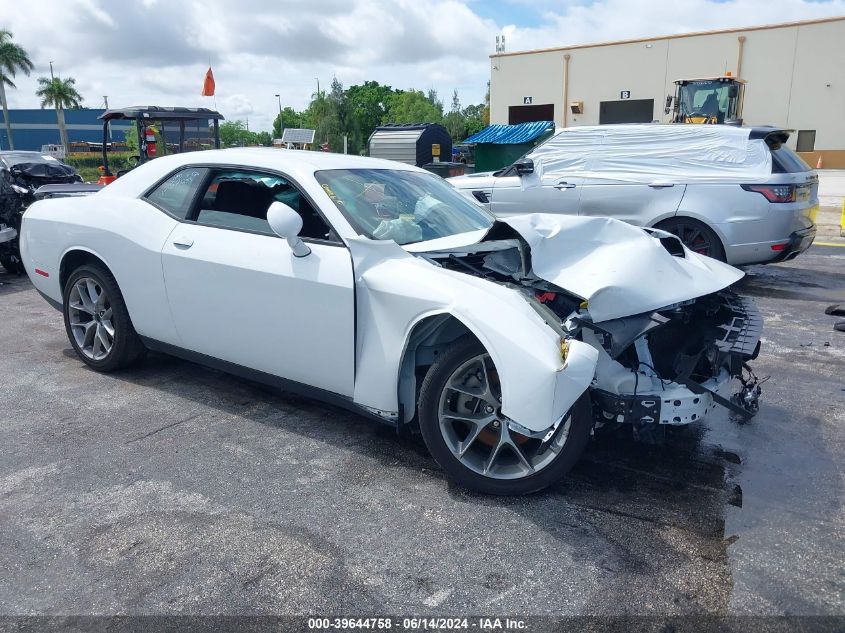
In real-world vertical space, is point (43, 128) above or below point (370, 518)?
above

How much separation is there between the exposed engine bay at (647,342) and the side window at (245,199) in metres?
1.01

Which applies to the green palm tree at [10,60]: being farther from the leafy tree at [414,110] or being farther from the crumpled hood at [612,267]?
the crumpled hood at [612,267]

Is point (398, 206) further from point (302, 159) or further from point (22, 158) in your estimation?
point (22, 158)

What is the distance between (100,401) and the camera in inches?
173

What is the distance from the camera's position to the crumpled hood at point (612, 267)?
3.16 metres

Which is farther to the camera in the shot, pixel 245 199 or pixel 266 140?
pixel 266 140

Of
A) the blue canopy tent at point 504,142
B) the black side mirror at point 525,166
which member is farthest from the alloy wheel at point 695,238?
the blue canopy tent at point 504,142

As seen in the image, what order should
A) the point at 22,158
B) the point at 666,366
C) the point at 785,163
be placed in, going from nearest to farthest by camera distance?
the point at 666,366, the point at 785,163, the point at 22,158

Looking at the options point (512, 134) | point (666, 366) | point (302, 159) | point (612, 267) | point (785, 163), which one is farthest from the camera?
point (512, 134)

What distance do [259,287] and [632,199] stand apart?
5295mm

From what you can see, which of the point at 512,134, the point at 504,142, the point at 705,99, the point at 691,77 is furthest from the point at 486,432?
the point at 691,77

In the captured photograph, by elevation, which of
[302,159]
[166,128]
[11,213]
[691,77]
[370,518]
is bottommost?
[370,518]

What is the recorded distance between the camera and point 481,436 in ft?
10.6

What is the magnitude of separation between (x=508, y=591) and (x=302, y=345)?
1694 mm
